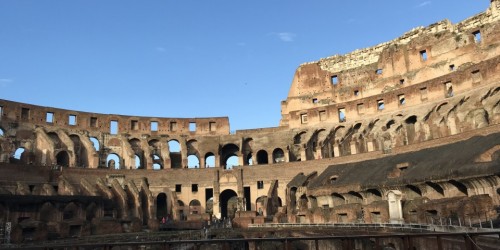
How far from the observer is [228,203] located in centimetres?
5072

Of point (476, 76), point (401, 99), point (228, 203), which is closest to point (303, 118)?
point (401, 99)

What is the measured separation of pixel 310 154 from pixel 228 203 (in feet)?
40.6

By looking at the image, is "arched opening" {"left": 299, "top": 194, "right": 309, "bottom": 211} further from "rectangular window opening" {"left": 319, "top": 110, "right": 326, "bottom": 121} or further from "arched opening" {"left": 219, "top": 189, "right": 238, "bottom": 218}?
"rectangular window opening" {"left": 319, "top": 110, "right": 326, "bottom": 121}

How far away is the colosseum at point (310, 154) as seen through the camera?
24.9 m

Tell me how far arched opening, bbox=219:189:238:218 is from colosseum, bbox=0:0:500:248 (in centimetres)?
18

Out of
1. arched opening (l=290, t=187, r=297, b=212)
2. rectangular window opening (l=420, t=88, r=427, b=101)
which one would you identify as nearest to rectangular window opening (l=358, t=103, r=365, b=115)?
rectangular window opening (l=420, t=88, r=427, b=101)

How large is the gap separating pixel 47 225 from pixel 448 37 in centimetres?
4421

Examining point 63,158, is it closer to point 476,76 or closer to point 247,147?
point 247,147

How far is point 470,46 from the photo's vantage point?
143ft

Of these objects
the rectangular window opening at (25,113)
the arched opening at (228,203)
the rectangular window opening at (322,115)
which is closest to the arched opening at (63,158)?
the rectangular window opening at (25,113)

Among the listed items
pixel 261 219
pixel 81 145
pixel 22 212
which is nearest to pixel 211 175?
pixel 261 219

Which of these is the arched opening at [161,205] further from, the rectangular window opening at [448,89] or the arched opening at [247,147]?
the rectangular window opening at [448,89]

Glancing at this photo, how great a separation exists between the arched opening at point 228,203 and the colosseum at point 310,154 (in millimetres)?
179

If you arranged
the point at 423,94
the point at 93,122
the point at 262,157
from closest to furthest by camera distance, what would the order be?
the point at 423,94
the point at 93,122
the point at 262,157
